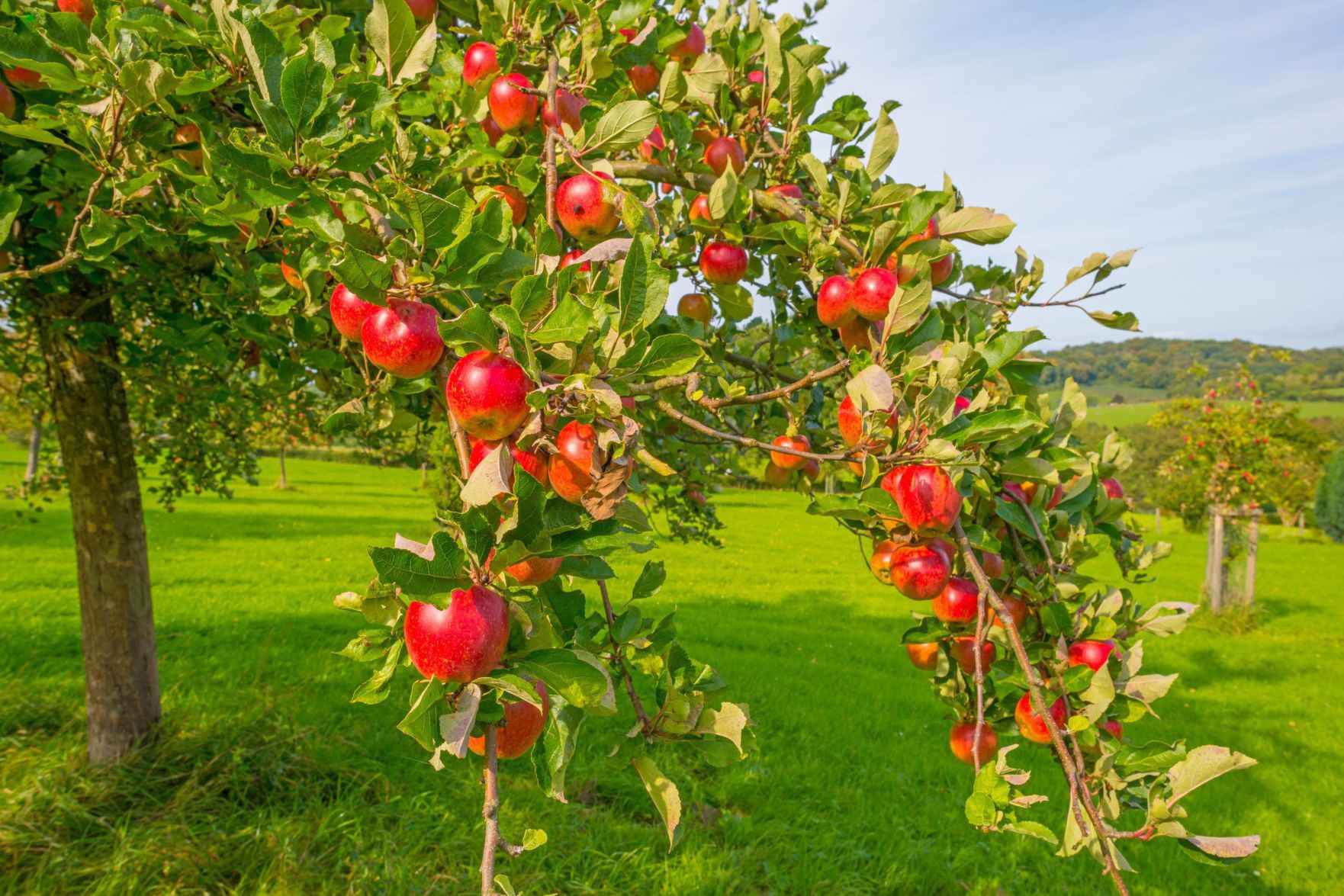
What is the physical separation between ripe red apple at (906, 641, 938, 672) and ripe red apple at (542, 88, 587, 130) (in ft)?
5.12

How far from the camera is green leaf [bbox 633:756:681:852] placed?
3.80 ft

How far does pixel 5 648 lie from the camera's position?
6.23 metres

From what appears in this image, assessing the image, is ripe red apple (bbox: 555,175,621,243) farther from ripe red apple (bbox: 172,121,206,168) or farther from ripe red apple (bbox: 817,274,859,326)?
ripe red apple (bbox: 172,121,206,168)

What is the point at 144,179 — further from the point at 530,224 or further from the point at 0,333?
the point at 0,333

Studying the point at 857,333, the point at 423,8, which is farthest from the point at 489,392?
the point at 423,8

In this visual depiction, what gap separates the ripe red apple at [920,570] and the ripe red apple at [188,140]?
187 centimetres

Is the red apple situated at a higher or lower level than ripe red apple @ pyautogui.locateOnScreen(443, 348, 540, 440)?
higher

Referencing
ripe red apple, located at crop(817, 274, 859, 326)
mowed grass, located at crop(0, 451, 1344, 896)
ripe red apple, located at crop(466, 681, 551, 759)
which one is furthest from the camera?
mowed grass, located at crop(0, 451, 1344, 896)

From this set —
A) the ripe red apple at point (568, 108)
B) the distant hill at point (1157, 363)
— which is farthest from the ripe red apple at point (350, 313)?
the distant hill at point (1157, 363)

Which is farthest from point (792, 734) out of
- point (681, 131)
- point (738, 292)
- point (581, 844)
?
point (681, 131)

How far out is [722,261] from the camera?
5.82ft

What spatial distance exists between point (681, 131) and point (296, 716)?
15.7ft

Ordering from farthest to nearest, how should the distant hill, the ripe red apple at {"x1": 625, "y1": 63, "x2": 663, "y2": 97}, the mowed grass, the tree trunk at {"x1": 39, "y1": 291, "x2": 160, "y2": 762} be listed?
the distant hill → the tree trunk at {"x1": 39, "y1": 291, "x2": 160, "y2": 762} → the mowed grass → the ripe red apple at {"x1": 625, "y1": 63, "x2": 663, "y2": 97}

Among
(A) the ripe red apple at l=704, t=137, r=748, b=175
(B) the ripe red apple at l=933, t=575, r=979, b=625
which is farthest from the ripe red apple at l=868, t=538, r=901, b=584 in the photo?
(A) the ripe red apple at l=704, t=137, r=748, b=175
